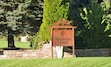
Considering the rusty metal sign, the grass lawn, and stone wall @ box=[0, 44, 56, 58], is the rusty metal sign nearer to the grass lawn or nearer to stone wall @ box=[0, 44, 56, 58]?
stone wall @ box=[0, 44, 56, 58]

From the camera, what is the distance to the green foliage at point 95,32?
23.2 metres

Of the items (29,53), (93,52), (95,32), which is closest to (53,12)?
(29,53)

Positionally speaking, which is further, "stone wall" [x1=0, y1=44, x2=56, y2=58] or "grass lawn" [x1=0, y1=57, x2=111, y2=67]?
"stone wall" [x1=0, y1=44, x2=56, y2=58]

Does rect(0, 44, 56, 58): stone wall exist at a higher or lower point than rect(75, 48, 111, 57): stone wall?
higher

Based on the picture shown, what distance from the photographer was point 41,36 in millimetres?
21109

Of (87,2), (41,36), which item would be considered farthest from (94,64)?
(87,2)

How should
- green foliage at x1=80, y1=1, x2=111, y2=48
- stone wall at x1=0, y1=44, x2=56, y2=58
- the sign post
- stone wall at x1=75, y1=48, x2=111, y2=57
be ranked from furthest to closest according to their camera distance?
green foliage at x1=80, y1=1, x2=111, y2=48
stone wall at x1=75, y1=48, x2=111, y2=57
stone wall at x1=0, y1=44, x2=56, y2=58
the sign post

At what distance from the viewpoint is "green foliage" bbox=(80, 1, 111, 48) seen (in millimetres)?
23203

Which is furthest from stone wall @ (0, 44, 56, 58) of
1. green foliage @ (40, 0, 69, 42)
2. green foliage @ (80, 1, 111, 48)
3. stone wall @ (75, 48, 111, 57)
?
green foliage @ (80, 1, 111, 48)

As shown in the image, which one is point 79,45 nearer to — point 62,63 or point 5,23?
point 5,23

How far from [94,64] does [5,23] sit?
12.7m

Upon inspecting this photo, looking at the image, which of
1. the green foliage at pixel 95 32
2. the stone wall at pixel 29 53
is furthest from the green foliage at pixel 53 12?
the green foliage at pixel 95 32

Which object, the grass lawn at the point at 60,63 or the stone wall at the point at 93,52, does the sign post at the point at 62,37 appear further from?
the grass lawn at the point at 60,63

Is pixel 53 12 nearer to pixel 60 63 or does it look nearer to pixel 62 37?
pixel 62 37
